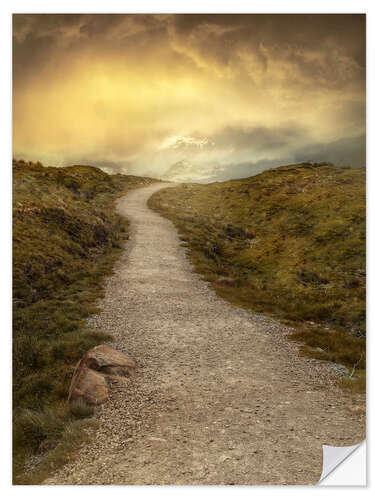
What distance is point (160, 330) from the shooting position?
8508 mm

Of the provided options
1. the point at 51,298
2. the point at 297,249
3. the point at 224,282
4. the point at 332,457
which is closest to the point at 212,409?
the point at 332,457

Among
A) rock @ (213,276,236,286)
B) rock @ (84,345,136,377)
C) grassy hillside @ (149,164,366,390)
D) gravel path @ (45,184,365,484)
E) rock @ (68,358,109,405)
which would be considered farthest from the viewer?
rock @ (213,276,236,286)

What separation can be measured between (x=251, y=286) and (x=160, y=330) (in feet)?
20.4

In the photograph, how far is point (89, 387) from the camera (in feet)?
17.9

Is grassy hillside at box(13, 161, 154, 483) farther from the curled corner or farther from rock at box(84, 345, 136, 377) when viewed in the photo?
the curled corner

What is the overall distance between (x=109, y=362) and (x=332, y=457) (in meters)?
3.84

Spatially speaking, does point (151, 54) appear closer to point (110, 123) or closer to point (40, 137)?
point (110, 123)

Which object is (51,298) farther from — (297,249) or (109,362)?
(297,249)

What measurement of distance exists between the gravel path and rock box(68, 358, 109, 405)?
0.61ft

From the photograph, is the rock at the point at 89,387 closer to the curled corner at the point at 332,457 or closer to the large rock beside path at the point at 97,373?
the large rock beside path at the point at 97,373

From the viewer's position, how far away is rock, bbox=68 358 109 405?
17.5 feet

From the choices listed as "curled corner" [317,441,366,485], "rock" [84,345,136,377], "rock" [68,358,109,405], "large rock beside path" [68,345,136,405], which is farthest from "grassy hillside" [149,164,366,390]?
"rock" [68,358,109,405]
